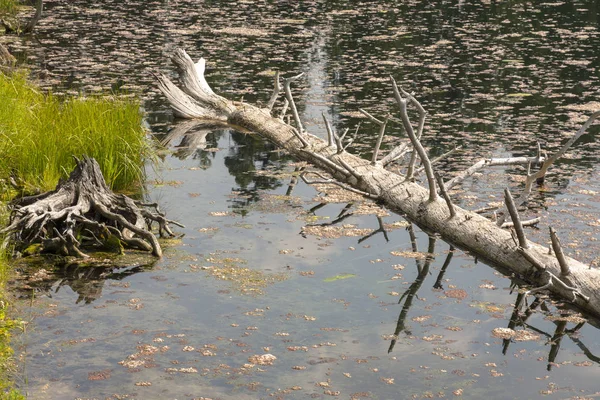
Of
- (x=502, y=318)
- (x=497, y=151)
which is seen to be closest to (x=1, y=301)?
→ (x=502, y=318)

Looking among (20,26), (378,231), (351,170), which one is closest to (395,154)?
(351,170)

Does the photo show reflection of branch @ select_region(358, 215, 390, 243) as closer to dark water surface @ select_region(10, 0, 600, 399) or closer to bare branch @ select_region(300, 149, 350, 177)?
dark water surface @ select_region(10, 0, 600, 399)

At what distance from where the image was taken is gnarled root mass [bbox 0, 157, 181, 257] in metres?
7.37

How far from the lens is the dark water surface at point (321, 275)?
221 inches

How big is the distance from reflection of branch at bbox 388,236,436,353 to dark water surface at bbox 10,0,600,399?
0.06ft

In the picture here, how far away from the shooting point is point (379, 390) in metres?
5.43

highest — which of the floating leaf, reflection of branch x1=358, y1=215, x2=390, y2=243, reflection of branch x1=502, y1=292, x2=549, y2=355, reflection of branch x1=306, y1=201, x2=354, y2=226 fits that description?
reflection of branch x1=502, y1=292, x2=549, y2=355

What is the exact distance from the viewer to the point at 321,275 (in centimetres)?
719

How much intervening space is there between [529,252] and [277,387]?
2435 millimetres

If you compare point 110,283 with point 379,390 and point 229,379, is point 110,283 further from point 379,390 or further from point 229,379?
point 379,390

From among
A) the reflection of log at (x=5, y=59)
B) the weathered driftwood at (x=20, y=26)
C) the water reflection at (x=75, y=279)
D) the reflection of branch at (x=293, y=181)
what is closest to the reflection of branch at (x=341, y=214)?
the reflection of branch at (x=293, y=181)

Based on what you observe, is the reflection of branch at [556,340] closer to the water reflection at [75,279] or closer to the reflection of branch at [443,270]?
A: the reflection of branch at [443,270]

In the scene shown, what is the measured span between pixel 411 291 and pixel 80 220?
2711 mm

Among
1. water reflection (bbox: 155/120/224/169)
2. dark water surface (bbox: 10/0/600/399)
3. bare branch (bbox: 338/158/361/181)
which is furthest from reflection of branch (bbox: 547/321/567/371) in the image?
water reflection (bbox: 155/120/224/169)
